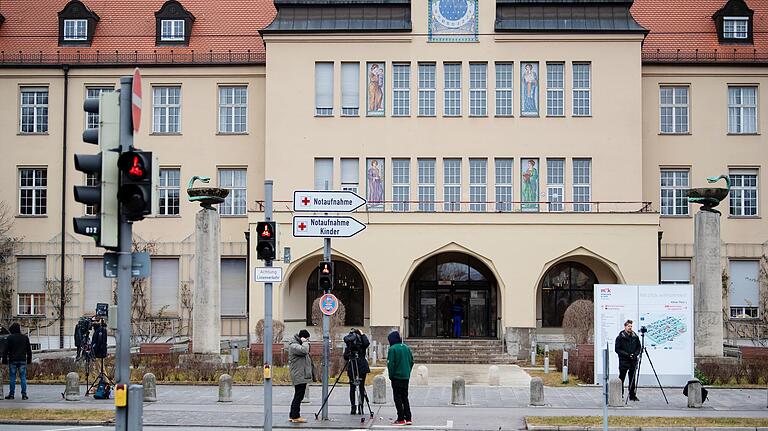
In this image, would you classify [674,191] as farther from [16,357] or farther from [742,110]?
[16,357]

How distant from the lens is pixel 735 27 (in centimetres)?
4612

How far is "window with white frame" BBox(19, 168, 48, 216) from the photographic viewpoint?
150 ft

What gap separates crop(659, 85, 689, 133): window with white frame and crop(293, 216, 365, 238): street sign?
28.1m

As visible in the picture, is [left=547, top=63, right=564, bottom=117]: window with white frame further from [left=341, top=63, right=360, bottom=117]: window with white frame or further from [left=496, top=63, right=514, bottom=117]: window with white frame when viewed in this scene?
[left=341, top=63, right=360, bottom=117]: window with white frame

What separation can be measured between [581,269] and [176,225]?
17.1 meters

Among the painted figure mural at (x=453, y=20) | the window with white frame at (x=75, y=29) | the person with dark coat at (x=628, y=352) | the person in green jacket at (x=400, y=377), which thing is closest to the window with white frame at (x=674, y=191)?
the painted figure mural at (x=453, y=20)

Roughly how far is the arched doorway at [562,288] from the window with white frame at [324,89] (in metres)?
11.2

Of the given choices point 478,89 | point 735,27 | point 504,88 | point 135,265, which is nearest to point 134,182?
point 135,265

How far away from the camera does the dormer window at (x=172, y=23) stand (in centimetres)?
4669

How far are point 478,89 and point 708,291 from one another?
14.3 metres

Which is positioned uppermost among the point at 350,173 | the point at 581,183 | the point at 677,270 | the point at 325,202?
the point at 350,173

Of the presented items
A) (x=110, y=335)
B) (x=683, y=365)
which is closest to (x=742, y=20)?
(x=683, y=365)

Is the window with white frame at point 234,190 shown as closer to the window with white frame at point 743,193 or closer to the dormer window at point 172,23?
the dormer window at point 172,23

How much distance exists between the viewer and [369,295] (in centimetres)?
4244
